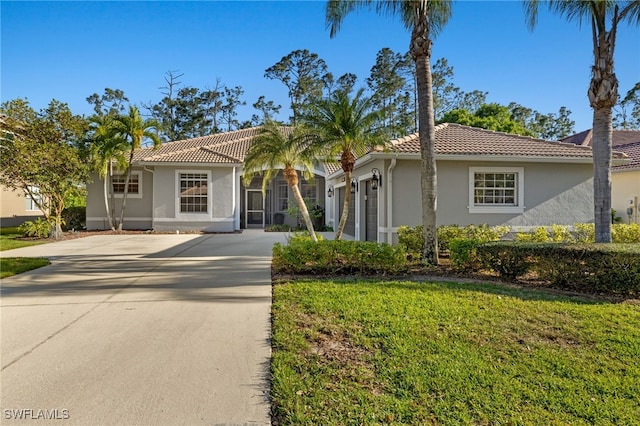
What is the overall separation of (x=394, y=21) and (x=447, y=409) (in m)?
9.44

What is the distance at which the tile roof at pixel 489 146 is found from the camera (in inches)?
473

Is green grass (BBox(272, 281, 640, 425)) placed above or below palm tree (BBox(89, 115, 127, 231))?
below

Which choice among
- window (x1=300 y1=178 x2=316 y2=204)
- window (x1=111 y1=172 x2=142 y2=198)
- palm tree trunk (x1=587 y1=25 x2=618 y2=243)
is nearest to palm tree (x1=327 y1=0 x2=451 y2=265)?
palm tree trunk (x1=587 y1=25 x2=618 y2=243)

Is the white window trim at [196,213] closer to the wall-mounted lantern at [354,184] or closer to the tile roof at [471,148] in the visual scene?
the tile roof at [471,148]

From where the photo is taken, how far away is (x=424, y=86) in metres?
8.74

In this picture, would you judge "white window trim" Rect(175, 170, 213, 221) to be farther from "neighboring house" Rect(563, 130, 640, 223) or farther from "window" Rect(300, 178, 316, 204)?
"neighboring house" Rect(563, 130, 640, 223)

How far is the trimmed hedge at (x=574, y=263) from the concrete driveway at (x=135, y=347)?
4.79 m

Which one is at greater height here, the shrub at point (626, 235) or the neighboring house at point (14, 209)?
the neighboring house at point (14, 209)

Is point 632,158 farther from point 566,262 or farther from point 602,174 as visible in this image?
point 566,262

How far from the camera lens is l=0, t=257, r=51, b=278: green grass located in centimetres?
832

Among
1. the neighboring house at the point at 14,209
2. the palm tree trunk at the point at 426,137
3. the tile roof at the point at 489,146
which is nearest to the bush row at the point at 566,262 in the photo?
the palm tree trunk at the point at 426,137

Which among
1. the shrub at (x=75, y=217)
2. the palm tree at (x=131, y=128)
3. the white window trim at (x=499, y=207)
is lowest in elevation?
the shrub at (x=75, y=217)

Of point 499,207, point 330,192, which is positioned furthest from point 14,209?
point 499,207

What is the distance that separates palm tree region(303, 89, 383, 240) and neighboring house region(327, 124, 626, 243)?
6.24 ft
